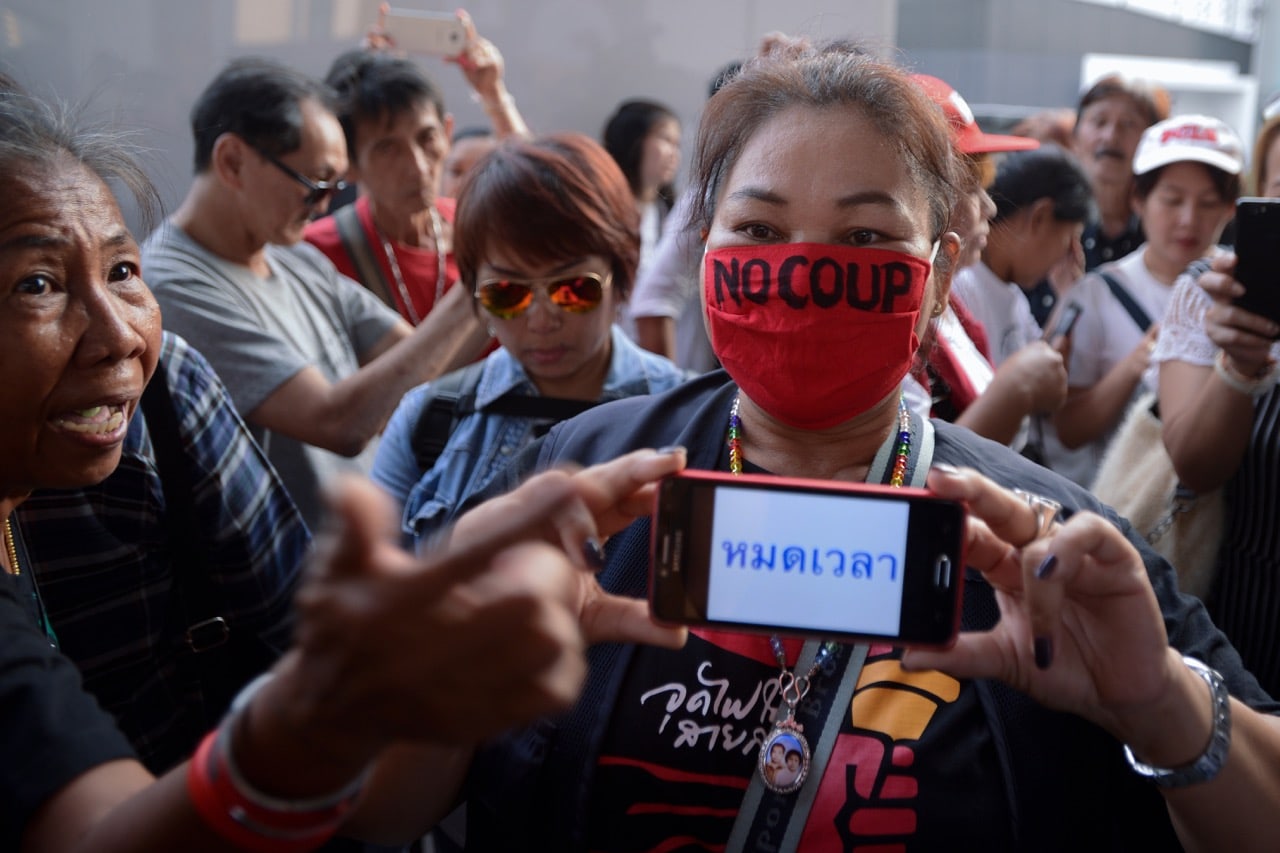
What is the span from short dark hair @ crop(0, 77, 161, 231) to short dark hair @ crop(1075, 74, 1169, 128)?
4.91 meters

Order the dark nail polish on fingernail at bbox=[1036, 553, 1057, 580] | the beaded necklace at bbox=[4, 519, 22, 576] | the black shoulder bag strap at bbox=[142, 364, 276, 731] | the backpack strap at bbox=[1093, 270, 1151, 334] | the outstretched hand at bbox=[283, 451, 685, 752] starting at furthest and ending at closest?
the backpack strap at bbox=[1093, 270, 1151, 334] < the black shoulder bag strap at bbox=[142, 364, 276, 731] < the beaded necklace at bbox=[4, 519, 22, 576] < the dark nail polish on fingernail at bbox=[1036, 553, 1057, 580] < the outstretched hand at bbox=[283, 451, 685, 752]

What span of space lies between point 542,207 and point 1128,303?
239cm

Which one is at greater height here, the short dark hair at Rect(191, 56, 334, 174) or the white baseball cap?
the short dark hair at Rect(191, 56, 334, 174)

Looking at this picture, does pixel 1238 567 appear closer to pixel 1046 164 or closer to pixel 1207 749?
pixel 1207 749

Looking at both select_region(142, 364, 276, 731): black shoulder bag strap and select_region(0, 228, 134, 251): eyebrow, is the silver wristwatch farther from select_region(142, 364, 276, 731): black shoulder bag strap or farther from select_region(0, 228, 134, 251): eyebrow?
select_region(0, 228, 134, 251): eyebrow

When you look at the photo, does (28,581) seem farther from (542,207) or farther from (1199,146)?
(1199,146)

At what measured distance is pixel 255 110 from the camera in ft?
11.3

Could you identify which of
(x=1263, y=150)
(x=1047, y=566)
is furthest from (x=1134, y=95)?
(x=1047, y=566)

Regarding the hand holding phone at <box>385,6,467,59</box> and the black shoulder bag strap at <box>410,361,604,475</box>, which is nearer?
the black shoulder bag strap at <box>410,361,604,475</box>

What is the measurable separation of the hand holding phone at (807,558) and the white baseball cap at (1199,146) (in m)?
3.38

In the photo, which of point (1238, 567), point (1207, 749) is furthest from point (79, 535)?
point (1238, 567)

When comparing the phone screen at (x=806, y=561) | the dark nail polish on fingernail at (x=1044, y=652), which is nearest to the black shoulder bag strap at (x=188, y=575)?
the phone screen at (x=806, y=561)

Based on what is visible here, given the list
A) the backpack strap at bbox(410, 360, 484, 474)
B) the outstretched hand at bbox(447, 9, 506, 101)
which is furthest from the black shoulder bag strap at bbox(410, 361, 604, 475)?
the outstretched hand at bbox(447, 9, 506, 101)

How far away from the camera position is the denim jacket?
2.68m
